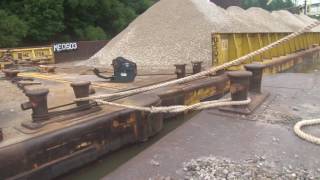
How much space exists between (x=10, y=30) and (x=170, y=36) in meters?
11.5

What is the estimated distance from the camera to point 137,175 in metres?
2.62

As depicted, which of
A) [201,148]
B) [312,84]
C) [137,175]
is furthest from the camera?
[312,84]

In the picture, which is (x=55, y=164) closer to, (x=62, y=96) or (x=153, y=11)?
(x=62, y=96)

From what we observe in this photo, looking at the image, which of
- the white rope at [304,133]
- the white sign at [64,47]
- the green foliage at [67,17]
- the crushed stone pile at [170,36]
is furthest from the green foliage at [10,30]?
the white rope at [304,133]

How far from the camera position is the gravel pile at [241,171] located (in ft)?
8.12

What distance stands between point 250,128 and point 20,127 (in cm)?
283

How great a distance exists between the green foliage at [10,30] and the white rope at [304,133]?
1940cm

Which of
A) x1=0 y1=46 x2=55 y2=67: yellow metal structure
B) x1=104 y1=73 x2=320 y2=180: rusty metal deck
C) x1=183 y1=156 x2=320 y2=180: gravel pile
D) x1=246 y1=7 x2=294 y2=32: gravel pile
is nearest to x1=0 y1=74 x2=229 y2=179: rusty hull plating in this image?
x1=104 y1=73 x2=320 y2=180: rusty metal deck

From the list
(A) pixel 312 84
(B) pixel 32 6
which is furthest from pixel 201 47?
(B) pixel 32 6

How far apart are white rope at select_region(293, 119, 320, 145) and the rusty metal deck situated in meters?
0.05

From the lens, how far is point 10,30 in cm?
1981

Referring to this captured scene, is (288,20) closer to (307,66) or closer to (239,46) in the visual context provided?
(307,66)

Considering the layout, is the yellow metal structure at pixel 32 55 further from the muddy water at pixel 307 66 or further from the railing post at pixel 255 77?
the muddy water at pixel 307 66

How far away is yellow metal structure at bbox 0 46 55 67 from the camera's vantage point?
529 inches
